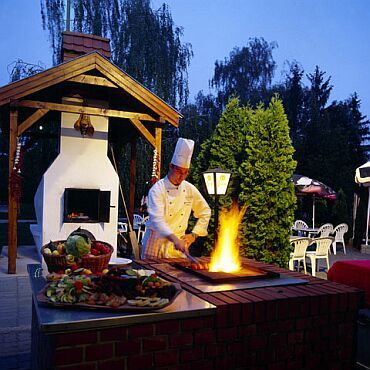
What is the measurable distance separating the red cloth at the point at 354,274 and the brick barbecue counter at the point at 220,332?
1.81 m

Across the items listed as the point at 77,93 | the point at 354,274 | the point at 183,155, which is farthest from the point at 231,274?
the point at 77,93

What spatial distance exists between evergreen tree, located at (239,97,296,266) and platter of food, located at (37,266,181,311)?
5.44 meters

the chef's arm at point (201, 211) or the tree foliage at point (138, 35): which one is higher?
the tree foliage at point (138, 35)

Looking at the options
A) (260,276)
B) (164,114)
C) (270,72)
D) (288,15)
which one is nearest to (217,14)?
(288,15)

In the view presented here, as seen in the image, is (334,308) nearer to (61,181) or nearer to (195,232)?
(195,232)

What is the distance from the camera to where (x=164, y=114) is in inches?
310

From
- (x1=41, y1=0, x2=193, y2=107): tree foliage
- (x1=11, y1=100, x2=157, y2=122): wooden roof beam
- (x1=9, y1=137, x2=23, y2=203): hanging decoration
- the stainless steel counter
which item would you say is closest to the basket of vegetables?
the stainless steel counter

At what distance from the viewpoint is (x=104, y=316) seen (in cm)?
189

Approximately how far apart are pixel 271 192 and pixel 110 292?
5.93 m

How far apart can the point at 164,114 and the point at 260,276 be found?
551cm

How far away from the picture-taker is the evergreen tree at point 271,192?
7.56 m

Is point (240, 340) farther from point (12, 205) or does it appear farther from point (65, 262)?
point (12, 205)

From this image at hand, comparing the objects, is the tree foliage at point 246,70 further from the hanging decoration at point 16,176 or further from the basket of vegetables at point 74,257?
the basket of vegetables at point 74,257

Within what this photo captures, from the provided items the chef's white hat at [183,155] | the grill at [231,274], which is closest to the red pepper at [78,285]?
the grill at [231,274]
